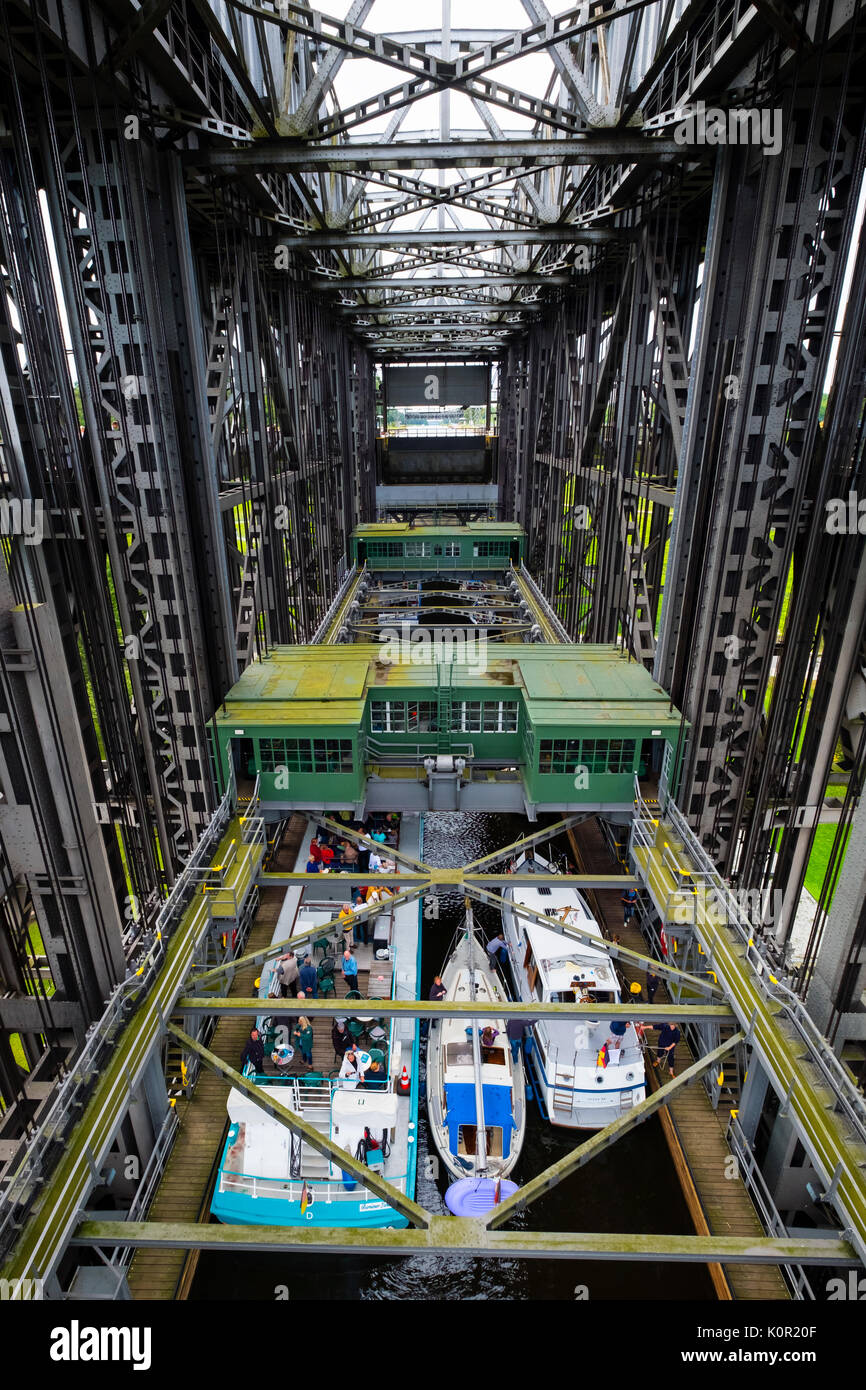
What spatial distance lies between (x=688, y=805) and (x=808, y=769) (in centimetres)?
431

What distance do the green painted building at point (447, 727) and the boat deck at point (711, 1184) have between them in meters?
6.85

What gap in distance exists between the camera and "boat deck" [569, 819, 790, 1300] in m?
12.4

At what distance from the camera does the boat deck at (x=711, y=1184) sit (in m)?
12.4

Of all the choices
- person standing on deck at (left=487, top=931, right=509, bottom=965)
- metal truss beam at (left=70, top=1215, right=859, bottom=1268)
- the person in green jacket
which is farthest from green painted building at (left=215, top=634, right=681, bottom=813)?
metal truss beam at (left=70, top=1215, right=859, bottom=1268)

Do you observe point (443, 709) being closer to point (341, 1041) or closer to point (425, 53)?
point (341, 1041)

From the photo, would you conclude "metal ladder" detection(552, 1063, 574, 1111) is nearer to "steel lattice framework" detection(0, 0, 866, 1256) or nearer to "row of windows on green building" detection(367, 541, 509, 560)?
"steel lattice framework" detection(0, 0, 866, 1256)

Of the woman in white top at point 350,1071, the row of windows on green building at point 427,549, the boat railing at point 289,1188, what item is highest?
the row of windows on green building at point 427,549

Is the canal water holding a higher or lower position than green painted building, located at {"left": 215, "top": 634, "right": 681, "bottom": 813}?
lower

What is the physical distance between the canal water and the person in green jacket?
3.04 metres

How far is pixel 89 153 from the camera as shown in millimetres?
14539

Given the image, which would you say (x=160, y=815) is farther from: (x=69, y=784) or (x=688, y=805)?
(x=688, y=805)

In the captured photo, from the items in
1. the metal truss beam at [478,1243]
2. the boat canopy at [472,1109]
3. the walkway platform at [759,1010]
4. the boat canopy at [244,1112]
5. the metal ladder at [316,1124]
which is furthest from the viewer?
the boat canopy at [472,1109]

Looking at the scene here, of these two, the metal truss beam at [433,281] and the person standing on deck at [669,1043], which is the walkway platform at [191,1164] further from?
the metal truss beam at [433,281]

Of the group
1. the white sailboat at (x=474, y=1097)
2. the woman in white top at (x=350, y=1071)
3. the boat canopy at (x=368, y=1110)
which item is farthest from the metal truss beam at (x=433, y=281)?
the boat canopy at (x=368, y=1110)
